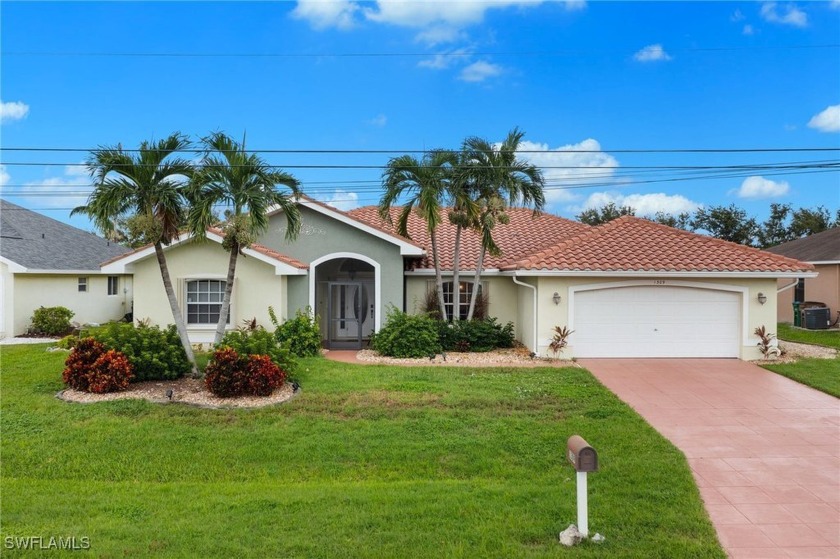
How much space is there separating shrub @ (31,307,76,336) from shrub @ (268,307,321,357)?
34.0 feet

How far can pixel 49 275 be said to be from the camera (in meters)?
20.2

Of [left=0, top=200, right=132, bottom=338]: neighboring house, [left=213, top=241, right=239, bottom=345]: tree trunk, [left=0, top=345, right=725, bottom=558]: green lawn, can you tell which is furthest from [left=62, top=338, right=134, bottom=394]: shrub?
[left=0, top=200, right=132, bottom=338]: neighboring house

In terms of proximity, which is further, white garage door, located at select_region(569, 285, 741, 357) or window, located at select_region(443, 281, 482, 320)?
window, located at select_region(443, 281, 482, 320)

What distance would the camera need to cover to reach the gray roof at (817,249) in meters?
23.5

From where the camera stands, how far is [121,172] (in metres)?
10.2

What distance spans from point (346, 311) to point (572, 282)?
304 inches

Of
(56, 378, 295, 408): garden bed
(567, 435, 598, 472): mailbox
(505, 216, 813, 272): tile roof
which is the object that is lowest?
(56, 378, 295, 408): garden bed

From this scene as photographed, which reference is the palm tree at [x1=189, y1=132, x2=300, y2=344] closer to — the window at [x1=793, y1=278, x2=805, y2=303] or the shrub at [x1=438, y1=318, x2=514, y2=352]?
the shrub at [x1=438, y1=318, x2=514, y2=352]

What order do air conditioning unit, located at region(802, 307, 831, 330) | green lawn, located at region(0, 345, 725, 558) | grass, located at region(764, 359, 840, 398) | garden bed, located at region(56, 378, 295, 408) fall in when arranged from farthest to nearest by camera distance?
air conditioning unit, located at region(802, 307, 831, 330)
grass, located at region(764, 359, 840, 398)
garden bed, located at region(56, 378, 295, 408)
green lawn, located at region(0, 345, 725, 558)

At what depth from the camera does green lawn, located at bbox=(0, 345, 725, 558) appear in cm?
463

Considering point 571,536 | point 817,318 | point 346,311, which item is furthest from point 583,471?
point 817,318

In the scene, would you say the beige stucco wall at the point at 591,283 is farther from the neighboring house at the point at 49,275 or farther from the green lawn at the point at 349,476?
the neighboring house at the point at 49,275

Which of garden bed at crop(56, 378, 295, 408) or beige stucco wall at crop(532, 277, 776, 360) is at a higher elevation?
beige stucco wall at crop(532, 277, 776, 360)

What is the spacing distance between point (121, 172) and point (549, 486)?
974 centimetres
